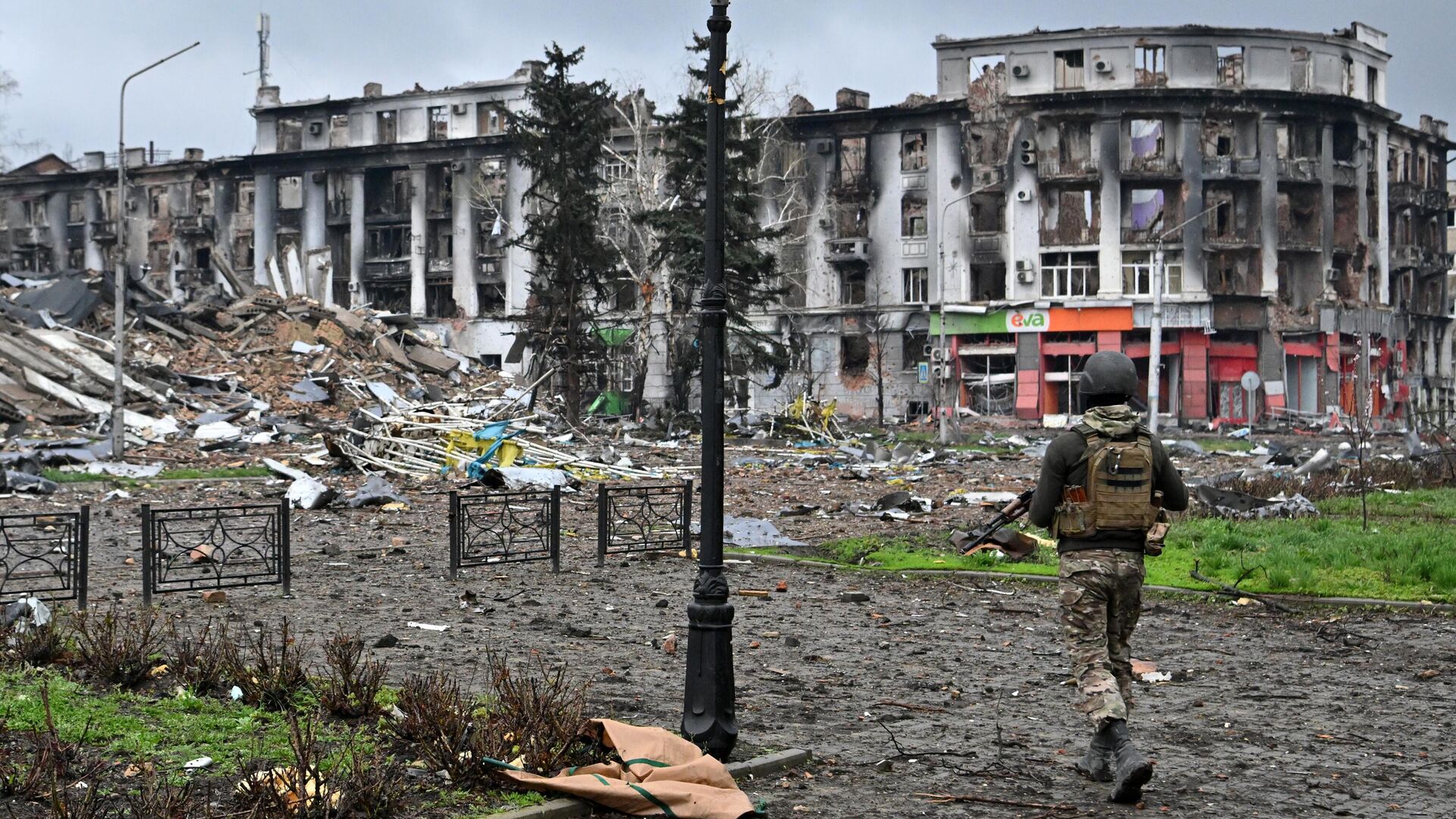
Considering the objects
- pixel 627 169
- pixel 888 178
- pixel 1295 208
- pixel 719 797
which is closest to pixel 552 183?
pixel 627 169

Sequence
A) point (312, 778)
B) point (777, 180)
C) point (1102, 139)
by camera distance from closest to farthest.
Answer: point (312, 778)
point (1102, 139)
point (777, 180)

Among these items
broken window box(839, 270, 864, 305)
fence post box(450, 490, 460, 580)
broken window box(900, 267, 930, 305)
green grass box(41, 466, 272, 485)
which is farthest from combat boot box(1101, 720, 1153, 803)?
broken window box(839, 270, 864, 305)

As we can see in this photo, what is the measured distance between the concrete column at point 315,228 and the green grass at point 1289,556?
55140mm

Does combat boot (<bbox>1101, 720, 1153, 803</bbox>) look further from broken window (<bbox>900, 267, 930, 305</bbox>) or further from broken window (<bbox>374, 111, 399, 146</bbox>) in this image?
broken window (<bbox>374, 111, 399, 146</bbox>)

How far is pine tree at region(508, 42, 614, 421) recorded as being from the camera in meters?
48.3

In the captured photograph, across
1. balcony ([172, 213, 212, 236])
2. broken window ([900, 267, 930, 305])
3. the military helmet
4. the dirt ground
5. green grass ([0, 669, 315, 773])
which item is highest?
balcony ([172, 213, 212, 236])

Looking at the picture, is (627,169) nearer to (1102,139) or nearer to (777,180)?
(777,180)

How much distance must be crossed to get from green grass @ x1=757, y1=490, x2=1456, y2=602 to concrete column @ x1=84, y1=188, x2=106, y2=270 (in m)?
66.9

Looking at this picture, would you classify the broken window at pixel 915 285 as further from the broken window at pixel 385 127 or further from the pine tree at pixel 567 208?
the broken window at pixel 385 127

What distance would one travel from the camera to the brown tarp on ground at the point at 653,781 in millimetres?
6562

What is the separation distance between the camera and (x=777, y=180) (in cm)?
6638

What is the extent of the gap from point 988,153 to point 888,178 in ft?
14.5

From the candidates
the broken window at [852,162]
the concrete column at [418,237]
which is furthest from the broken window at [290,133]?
the broken window at [852,162]

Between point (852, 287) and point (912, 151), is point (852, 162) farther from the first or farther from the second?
point (852, 287)
